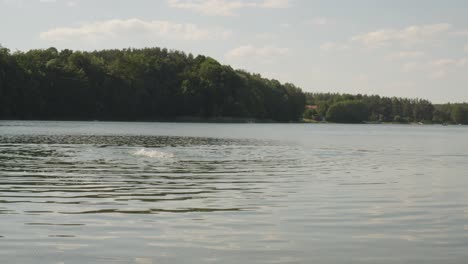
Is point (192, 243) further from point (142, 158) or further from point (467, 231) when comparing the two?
point (142, 158)

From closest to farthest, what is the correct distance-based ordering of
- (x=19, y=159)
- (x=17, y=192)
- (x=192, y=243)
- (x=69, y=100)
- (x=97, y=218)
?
(x=192, y=243)
(x=97, y=218)
(x=17, y=192)
(x=19, y=159)
(x=69, y=100)

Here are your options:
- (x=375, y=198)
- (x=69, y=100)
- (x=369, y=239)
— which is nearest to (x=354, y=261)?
(x=369, y=239)

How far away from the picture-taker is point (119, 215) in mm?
17625

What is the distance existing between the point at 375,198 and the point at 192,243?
35.7ft

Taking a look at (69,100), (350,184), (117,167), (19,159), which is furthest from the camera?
(69,100)

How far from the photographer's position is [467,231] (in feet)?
53.3

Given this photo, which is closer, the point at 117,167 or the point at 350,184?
the point at 350,184

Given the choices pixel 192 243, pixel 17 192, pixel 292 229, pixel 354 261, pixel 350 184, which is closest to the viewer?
pixel 354 261

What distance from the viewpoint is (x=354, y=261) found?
12.5m

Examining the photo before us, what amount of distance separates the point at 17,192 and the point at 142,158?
19591 millimetres

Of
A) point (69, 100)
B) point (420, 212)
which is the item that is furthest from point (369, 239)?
point (69, 100)

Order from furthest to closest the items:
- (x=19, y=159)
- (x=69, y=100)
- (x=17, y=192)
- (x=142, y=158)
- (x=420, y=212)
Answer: (x=69, y=100)
(x=142, y=158)
(x=19, y=159)
(x=17, y=192)
(x=420, y=212)

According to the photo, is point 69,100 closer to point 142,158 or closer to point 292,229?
point 142,158

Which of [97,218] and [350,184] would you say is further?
[350,184]
